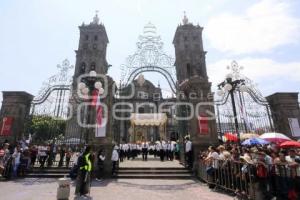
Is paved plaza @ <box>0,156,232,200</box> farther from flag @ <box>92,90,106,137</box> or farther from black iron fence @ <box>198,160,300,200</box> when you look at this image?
flag @ <box>92,90,106,137</box>

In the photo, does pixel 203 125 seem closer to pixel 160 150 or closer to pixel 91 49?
pixel 160 150

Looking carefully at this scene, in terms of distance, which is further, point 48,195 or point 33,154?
point 33,154

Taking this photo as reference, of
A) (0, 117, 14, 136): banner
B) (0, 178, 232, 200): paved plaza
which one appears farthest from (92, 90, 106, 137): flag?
(0, 117, 14, 136): banner

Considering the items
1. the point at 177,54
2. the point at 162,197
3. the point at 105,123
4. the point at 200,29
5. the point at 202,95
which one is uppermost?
the point at 200,29

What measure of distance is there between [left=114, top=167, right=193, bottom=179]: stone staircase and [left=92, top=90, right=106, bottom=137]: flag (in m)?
2.57

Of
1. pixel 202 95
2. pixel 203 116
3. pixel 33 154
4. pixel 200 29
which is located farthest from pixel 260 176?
pixel 200 29

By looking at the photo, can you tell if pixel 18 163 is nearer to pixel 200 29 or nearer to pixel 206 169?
pixel 206 169

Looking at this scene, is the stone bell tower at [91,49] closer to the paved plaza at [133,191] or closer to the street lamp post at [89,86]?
the street lamp post at [89,86]

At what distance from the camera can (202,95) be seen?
1296 centimetres

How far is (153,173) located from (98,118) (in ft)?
15.1

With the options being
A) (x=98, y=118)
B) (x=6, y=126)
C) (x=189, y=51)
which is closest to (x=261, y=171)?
(x=98, y=118)

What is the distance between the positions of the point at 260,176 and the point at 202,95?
6893 mm

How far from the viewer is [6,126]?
13773 millimetres

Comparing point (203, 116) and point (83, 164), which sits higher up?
point (203, 116)
